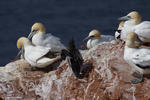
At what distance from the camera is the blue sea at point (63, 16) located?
20672 mm

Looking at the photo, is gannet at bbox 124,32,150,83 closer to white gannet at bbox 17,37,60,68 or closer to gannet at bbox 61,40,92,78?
gannet at bbox 61,40,92,78

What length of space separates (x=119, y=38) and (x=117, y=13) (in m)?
9.82

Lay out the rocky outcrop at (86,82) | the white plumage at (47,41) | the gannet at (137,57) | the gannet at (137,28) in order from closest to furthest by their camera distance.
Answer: the gannet at (137,57) → the rocky outcrop at (86,82) → the gannet at (137,28) → the white plumage at (47,41)

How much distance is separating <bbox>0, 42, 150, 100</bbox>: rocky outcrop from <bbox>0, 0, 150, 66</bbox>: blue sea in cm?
864

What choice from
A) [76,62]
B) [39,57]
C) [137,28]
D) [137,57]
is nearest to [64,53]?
[76,62]

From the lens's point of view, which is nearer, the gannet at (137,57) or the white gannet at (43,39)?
the gannet at (137,57)

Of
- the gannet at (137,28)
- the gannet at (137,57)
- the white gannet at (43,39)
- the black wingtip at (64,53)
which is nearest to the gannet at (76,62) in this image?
the black wingtip at (64,53)

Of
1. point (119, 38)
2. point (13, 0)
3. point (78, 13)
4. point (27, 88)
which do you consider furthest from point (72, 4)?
point (27, 88)

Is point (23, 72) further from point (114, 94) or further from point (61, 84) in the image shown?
point (114, 94)

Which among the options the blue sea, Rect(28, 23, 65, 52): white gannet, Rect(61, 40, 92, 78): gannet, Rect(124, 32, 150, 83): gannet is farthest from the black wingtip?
the blue sea

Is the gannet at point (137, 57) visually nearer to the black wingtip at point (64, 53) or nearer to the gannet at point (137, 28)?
the gannet at point (137, 28)

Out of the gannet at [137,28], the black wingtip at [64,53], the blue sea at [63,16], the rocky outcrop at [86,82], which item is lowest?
the rocky outcrop at [86,82]

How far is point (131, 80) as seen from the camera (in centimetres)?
1006

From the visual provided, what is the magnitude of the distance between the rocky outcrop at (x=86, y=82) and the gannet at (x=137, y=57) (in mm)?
233
